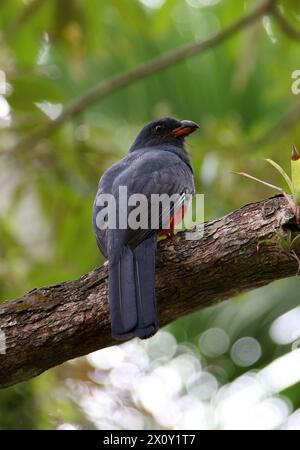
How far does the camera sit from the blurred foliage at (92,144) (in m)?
6.41

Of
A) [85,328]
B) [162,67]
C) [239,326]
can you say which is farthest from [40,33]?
[85,328]

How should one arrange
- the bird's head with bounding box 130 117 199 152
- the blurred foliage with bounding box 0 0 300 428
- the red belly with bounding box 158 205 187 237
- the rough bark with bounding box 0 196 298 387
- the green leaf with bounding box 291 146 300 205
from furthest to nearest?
the blurred foliage with bounding box 0 0 300 428 < the bird's head with bounding box 130 117 199 152 < the red belly with bounding box 158 205 187 237 < the rough bark with bounding box 0 196 298 387 < the green leaf with bounding box 291 146 300 205

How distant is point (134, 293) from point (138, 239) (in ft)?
1.32

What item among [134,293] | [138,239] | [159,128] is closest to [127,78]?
[159,128]

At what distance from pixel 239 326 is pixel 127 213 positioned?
2.47 meters

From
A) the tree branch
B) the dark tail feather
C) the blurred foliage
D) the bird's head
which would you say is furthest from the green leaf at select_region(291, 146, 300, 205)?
the tree branch

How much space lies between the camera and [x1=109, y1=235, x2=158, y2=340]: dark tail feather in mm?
4051

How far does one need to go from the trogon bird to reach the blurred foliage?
1155 mm

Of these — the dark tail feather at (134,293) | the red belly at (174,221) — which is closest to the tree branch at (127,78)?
the red belly at (174,221)

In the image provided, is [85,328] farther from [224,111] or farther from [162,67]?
[224,111]

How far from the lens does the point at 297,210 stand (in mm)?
3795

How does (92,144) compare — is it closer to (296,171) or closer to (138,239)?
(138,239)

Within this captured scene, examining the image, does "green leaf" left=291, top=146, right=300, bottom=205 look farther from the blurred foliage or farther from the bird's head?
the bird's head

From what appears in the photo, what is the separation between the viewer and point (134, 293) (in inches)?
165
